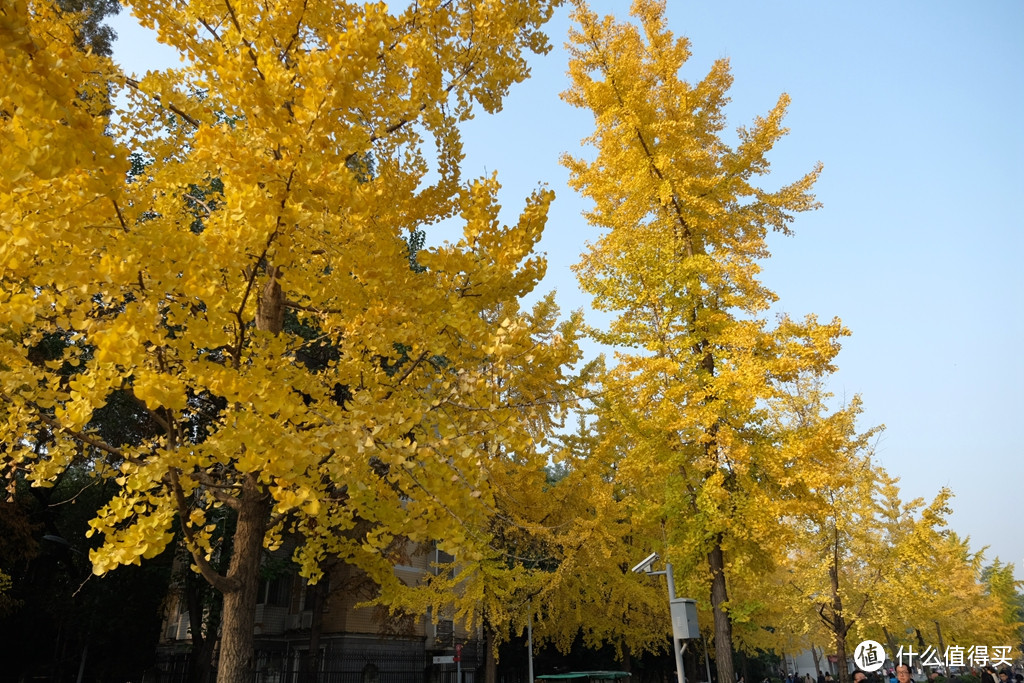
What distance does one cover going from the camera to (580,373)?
→ 1438 centimetres

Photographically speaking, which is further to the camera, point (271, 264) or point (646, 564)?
point (646, 564)

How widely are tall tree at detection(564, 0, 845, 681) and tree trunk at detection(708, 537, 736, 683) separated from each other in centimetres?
3

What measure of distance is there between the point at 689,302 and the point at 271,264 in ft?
29.3

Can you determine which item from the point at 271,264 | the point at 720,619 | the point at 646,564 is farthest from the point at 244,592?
the point at 720,619

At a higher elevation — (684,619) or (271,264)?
(271,264)

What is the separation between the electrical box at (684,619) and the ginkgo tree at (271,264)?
3.77 m

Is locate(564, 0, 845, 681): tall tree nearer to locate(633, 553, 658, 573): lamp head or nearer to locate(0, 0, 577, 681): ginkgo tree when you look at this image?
locate(633, 553, 658, 573): lamp head

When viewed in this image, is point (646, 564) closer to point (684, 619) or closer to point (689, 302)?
point (684, 619)

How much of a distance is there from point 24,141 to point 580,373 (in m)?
12.5

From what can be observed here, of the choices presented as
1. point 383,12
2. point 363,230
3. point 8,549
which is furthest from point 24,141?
point 8,549

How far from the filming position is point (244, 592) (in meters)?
5.10

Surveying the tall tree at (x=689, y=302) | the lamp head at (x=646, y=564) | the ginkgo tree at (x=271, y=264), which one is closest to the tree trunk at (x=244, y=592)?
the ginkgo tree at (x=271, y=264)

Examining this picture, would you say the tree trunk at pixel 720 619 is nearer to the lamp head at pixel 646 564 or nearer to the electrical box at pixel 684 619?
the lamp head at pixel 646 564

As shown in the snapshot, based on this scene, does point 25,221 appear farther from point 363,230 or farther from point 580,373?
point 580,373
